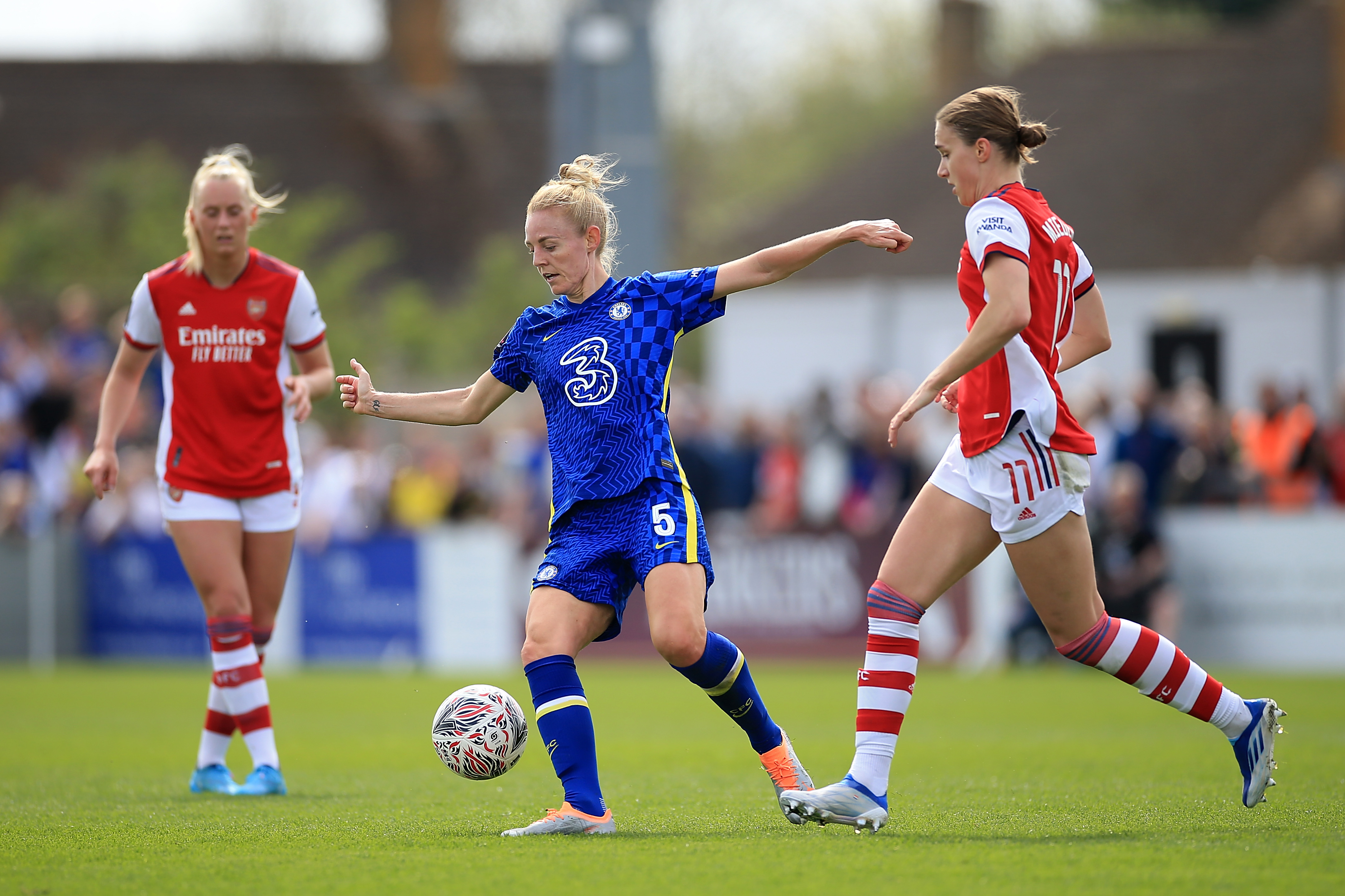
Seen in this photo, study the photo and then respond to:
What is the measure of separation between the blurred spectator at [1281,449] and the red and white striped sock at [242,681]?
1129 cm

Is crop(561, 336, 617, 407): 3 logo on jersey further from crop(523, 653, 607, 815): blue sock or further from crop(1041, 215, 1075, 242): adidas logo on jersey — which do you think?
crop(1041, 215, 1075, 242): adidas logo on jersey

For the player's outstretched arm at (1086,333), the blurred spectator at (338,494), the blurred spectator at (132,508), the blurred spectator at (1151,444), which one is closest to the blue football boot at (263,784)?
the player's outstretched arm at (1086,333)

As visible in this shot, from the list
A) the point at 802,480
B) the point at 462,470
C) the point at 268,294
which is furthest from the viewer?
the point at 462,470

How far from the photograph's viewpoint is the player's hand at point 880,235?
585cm

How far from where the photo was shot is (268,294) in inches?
303

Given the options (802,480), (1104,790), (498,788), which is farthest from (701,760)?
(802,480)

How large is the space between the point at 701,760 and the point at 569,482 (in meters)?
3.25

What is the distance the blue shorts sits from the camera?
594 cm

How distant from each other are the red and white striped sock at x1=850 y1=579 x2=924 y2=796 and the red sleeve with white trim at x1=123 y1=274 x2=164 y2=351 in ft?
11.7

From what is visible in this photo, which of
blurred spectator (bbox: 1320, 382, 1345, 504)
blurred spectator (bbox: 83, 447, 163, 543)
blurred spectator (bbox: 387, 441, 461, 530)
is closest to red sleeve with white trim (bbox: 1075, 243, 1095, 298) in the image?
blurred spectator (bbox: 1320, 382, 1345, 504)

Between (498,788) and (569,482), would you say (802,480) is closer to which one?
(498,788)

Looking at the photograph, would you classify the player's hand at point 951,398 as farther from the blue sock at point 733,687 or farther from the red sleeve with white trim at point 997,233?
the blue sock at point 733,687

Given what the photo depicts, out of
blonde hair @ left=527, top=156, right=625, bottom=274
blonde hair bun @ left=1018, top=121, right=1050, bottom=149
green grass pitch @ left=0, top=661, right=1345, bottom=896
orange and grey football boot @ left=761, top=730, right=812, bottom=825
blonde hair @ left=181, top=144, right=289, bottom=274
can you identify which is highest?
blonde hair @ left=181, top=144, right=289, bottom=274

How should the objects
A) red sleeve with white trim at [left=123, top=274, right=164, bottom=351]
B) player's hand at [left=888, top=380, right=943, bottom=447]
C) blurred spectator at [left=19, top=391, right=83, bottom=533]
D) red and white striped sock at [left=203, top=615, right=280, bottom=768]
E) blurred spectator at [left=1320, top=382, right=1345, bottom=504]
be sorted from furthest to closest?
blurred spectator at [left=19, top=391, right=83, bottom=533] < blurred spectator at [left=1320, top=382, right=1345, bottom=504] < red sleeve with white trim at [left=123, top=274, right=164, bottom=351] < red and white striped sock at [left=203, top=615, right=280, bottom=768] < player's hand at [left=888, top=380, right=943, bottom=447]
